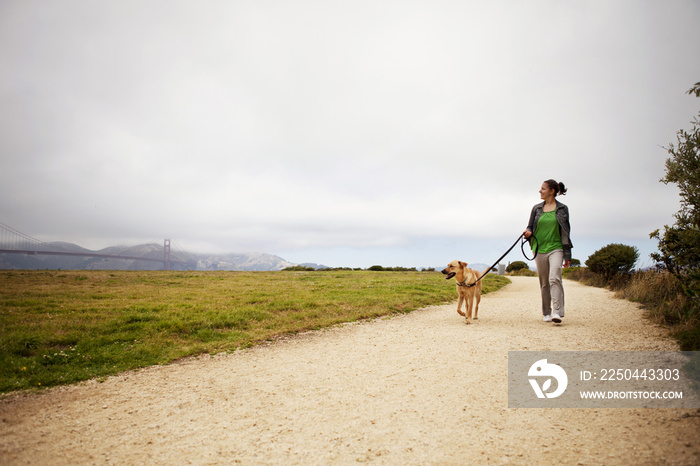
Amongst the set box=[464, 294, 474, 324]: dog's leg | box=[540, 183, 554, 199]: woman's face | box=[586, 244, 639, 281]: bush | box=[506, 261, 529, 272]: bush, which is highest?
box=[540, 183, 554, 199]: woman's face

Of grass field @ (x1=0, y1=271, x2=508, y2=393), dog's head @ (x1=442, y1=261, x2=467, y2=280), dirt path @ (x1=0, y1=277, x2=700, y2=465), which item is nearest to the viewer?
dirt path @ (x1=0, y1=277, x2=700, y2=465)

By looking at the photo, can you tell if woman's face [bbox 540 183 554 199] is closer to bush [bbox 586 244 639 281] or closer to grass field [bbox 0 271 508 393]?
grass field [bbox 0 271 508 393]

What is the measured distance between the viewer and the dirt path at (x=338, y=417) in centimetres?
311

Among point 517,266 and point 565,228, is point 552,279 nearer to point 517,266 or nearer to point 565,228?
point 565,228

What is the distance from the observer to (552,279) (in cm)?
822

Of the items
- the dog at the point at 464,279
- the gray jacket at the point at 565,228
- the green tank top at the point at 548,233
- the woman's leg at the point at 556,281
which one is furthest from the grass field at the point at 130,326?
the gray jacket at the point at 565,228

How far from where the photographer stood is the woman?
27.2ft

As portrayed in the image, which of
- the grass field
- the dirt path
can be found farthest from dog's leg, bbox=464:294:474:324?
the grass field

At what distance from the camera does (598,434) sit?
325 centimetres

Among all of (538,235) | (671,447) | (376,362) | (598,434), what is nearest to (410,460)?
(598,434)

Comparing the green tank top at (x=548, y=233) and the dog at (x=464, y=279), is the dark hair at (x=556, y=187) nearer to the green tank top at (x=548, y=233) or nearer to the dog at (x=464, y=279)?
the green tank top at (x=548, y=233)

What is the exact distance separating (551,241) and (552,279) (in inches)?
39.5

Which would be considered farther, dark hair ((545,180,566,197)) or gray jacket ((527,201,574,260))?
Answer: dark hair ((545,180,566,197))

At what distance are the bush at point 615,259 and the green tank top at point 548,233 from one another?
13.2 m
